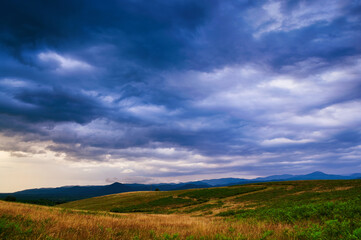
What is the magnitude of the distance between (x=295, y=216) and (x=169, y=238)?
11062 mm

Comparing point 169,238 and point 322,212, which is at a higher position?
point 169,238

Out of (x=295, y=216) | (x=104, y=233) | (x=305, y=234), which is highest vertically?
(x=104, y=233)

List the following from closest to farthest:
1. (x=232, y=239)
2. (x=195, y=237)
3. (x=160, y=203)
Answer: (x=232, y=239) → (x=195, y=237) → (x=160, y=203)

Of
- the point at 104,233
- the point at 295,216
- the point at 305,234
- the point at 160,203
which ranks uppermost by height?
the point at 104,233

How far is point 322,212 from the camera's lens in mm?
14023

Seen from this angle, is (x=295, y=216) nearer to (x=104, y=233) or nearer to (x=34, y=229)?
(x=104, y=233)

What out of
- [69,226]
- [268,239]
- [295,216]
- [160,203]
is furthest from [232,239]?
[160,203]

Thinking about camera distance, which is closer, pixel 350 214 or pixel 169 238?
pixel 169 238

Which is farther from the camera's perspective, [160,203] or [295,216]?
[160,203]

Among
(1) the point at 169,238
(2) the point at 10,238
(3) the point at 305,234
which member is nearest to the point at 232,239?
(1) the point at 169,238

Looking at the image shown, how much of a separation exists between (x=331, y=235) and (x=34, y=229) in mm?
11088

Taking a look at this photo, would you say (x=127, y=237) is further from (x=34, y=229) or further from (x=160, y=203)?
(x=160, y=203)

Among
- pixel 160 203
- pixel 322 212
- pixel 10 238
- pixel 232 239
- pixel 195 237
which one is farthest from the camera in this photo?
pixel 160 203

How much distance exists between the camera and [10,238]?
6.11 metres
